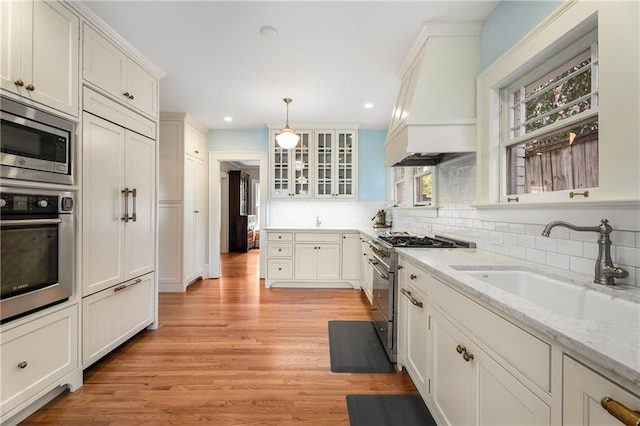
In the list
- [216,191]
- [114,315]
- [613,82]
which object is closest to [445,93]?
[613,82]

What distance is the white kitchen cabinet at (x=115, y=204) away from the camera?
1.93m

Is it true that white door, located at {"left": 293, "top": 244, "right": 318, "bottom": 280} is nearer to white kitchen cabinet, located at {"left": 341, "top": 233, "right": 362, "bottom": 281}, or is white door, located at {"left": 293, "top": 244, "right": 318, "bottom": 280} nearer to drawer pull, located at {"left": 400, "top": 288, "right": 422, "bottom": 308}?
white kitchen cabinet, located at {"left": 341, "top": 233, "right": 362, "bottom": 281}

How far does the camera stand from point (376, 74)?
2.86 metres

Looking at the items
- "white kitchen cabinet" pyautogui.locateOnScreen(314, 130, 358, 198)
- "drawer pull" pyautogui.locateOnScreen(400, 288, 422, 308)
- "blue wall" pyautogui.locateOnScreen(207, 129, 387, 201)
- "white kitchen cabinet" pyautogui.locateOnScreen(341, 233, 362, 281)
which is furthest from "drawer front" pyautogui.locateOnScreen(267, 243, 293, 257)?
"drawer pull" pyautogui.locateOnScreen(400, 288, 422, 308)

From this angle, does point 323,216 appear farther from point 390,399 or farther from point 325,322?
point 390,399

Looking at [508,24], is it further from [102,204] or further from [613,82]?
[102,204]

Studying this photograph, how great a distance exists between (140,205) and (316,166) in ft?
8.79

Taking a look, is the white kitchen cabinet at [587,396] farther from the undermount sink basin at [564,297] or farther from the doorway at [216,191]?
the doorway at [216,191]

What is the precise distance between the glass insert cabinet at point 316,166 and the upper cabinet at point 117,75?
6.88 ft

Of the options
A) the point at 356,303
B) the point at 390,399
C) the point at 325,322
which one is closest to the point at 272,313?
the point at 325,322

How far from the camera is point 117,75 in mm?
2215

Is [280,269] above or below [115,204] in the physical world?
below

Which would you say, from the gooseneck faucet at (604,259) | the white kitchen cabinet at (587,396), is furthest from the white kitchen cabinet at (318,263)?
the white kitchen cabinet at (587,396)

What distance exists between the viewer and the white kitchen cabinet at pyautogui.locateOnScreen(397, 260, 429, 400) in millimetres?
1612
